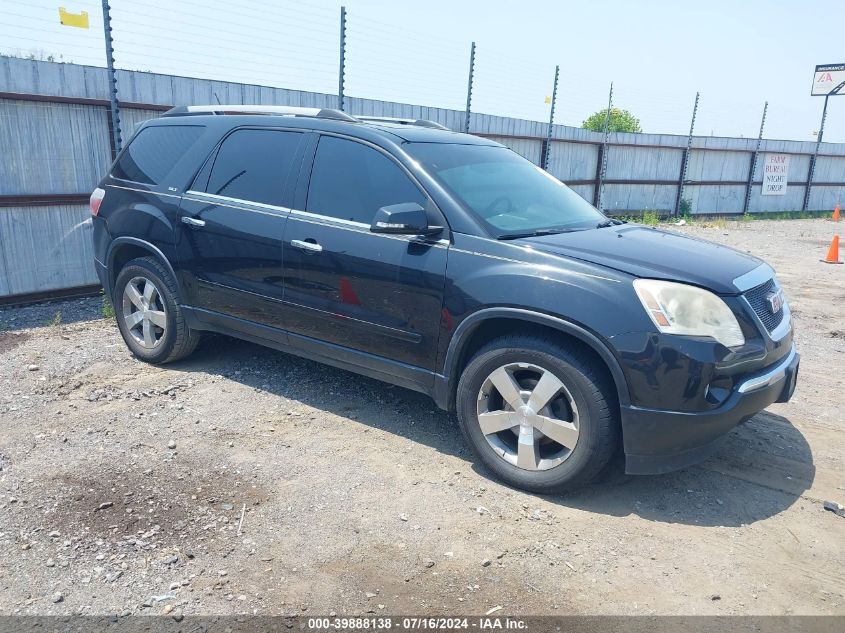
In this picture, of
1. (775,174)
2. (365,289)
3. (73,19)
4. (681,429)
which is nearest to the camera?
(681,429)

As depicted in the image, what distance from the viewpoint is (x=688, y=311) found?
329 centimetres

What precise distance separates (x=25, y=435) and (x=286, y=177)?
7.66 ft

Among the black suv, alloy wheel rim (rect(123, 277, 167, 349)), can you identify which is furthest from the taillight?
alloy wheel rim (rect(123, 277, 167, 349))

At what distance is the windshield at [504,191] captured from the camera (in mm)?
4000

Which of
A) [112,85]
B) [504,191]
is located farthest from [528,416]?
[112,85]

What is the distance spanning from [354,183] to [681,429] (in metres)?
2.42

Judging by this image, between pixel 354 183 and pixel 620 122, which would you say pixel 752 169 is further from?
pixel 620 122

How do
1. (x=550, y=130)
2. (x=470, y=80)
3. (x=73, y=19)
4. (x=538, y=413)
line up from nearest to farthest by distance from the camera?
(x=538, y=413) → (x=73, y=19) → (x=470, y=80) → (x=550, y=130)

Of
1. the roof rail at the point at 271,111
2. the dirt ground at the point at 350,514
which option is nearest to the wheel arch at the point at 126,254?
the dirt ground at the point at 350,514

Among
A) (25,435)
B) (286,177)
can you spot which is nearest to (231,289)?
(286,177)

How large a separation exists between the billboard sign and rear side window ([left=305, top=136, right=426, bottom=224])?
26.5 meters

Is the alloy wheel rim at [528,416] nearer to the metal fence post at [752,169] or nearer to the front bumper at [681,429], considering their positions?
the front bumper at [681,429]

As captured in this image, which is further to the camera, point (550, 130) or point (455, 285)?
point (550, 130)

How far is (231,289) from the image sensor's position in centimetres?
473
